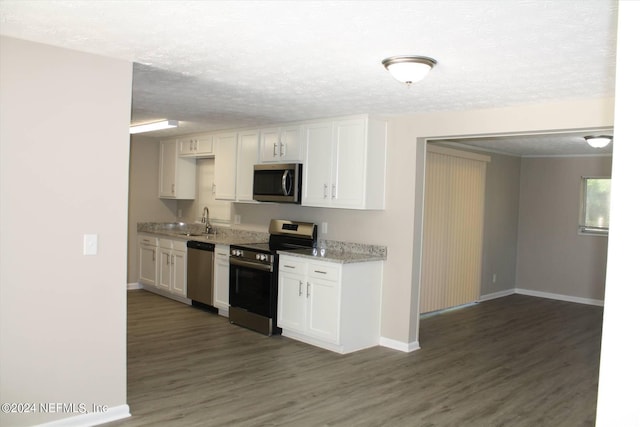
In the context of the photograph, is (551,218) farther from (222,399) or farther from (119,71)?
Answer: (119,71)

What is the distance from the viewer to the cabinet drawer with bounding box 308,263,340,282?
4953 millimetres

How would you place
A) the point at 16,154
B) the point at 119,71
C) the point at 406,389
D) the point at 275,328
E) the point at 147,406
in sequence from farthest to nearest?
the point at 275,328
the point at 406,389
the point at 147,406
the point at 119,71
the point at 16,154

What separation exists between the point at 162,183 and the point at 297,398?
5.14 meters

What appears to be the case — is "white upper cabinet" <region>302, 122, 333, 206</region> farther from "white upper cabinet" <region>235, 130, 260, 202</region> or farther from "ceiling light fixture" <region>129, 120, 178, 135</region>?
"ceiling light fixture" <region>129, 120, 178, 135</region>

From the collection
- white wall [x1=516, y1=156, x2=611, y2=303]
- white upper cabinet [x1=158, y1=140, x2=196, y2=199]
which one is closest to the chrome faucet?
white upper cabinet [x1=158, y1=140, x2=196, y2=199]

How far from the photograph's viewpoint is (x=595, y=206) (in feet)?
26.1

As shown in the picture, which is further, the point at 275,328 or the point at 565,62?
the point at 275,328

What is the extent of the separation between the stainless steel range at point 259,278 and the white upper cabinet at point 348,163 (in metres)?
0.67

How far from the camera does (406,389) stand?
13.6ft

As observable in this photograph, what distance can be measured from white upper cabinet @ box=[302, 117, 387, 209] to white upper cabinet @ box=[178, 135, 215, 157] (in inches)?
79.7

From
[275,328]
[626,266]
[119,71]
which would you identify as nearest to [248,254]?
[275,328]

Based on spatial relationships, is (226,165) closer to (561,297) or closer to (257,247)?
(257,247)

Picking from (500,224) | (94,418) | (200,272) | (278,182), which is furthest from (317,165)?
(500,224)

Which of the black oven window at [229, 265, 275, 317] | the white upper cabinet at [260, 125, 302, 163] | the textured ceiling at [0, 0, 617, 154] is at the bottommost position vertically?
the black oven window at [229, 265, 275, 317]
